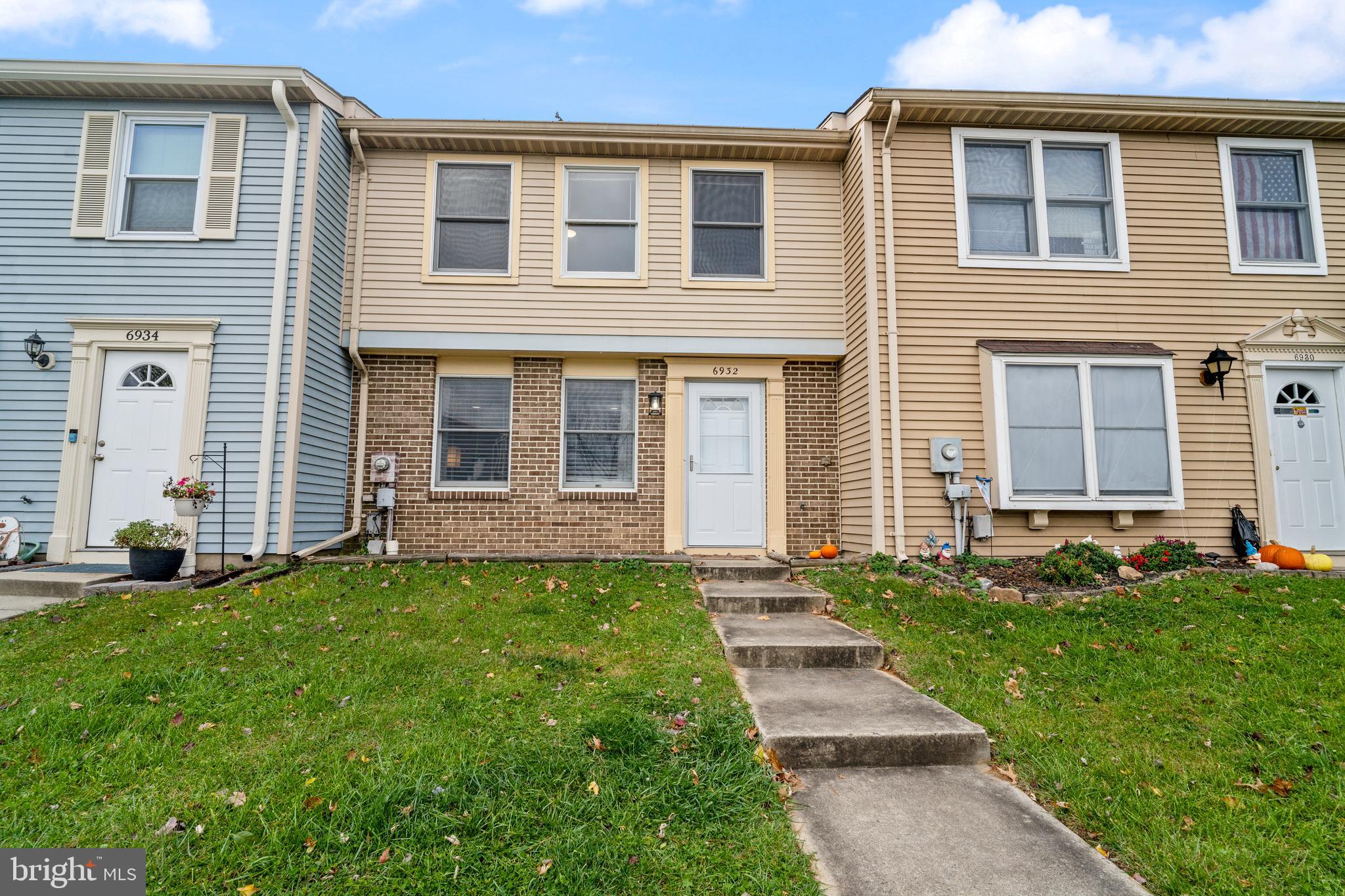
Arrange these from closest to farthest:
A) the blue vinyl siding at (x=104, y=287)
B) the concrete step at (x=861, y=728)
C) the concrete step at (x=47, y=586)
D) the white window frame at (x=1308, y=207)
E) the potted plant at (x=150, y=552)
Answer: the concrete step at (x=861, y=728), the concrete step at (x=47, y=586), the potted plant at (x=150, y=552), the blue vinyl siding at (x=104, y=287), the white window frame at (x=1308, y=207)

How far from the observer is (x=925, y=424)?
7.28 metres

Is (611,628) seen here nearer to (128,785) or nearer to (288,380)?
(128,785)

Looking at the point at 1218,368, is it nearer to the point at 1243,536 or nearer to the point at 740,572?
the point at 1243,536

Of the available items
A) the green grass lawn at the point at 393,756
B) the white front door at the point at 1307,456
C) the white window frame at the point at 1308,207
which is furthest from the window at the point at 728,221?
the white front door at the point at 1307,456

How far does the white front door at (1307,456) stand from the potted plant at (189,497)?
1164cm

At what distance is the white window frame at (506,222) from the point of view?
8047 mm

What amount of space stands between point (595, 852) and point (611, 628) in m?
2.47

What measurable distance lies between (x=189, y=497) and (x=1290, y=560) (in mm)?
11305

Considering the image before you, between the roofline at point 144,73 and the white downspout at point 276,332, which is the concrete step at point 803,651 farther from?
the roofline at point 144,73

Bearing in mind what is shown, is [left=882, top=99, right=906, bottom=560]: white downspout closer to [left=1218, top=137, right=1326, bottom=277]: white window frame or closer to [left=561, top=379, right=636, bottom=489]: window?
[left=561, top=379, right=636, bottom=489]: window

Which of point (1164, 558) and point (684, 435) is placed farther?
point (684, 435)

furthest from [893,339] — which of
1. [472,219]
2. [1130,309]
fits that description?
[472,219]

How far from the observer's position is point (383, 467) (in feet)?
25.5

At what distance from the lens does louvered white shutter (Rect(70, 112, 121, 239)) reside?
723 centimetres
